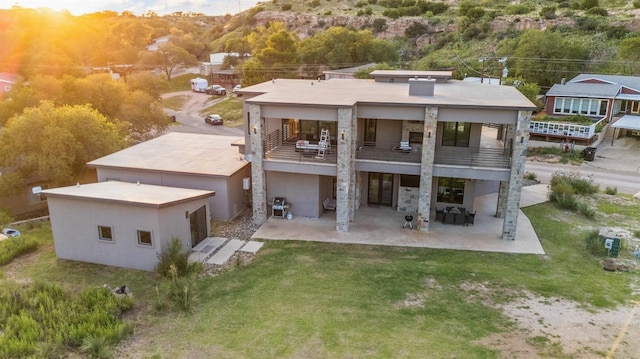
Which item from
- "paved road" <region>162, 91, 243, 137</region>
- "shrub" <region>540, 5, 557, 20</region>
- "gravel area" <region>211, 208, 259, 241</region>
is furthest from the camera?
"shrub" <region>540, 5, 557, 20</region>

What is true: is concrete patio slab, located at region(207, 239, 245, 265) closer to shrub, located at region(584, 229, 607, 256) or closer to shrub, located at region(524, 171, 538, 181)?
shrub, located at region(584, 229, 607, 256)

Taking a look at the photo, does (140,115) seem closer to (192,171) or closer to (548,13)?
(192,171)

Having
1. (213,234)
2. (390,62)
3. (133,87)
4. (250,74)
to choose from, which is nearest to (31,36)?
(133,87)

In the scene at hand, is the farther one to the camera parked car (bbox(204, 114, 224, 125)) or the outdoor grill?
parked car (bbox(204, 114, 224, 125))

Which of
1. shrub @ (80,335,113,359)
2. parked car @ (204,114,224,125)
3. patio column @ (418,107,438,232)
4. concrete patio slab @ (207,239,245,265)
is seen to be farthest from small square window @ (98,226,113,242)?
parked car @ (204,114,224,125)

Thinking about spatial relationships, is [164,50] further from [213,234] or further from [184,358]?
[184,358]
